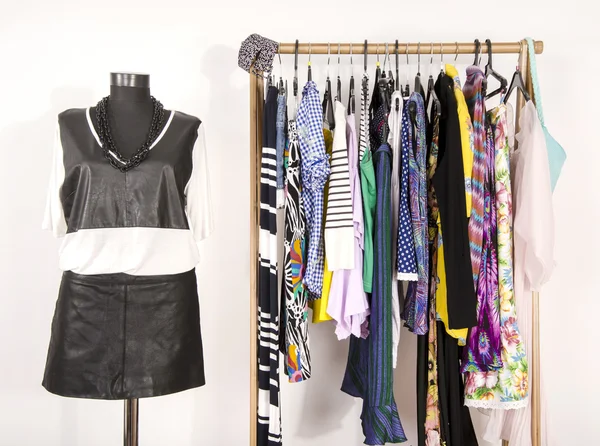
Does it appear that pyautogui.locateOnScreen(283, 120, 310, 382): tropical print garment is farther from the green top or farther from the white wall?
the white wall

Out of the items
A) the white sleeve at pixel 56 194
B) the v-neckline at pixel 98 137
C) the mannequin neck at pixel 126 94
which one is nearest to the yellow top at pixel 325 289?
the v-neckline at pixel 98 137

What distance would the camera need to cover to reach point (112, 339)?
1479 millimetres

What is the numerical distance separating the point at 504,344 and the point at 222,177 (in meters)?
1.25

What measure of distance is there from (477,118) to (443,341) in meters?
0.74

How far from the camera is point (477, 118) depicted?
1.69m

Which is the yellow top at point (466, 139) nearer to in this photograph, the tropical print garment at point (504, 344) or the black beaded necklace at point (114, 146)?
the tropical print garment at point (504, 344)

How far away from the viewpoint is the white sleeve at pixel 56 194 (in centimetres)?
154

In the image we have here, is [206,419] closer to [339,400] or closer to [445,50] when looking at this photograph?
[339,400]

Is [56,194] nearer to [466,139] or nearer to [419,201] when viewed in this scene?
[419,201]

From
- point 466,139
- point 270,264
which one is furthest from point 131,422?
point 466,139

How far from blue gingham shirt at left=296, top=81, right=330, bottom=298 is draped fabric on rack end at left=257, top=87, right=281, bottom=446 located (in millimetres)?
117

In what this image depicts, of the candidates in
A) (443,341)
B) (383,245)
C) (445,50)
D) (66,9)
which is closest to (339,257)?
(383,245)

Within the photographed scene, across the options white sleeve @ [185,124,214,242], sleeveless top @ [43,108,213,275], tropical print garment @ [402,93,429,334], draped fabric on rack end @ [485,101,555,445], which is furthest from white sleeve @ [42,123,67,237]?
draped fabric on rack end @ [485,101,555,445]

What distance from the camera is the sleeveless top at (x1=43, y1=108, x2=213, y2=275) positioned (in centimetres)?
147
